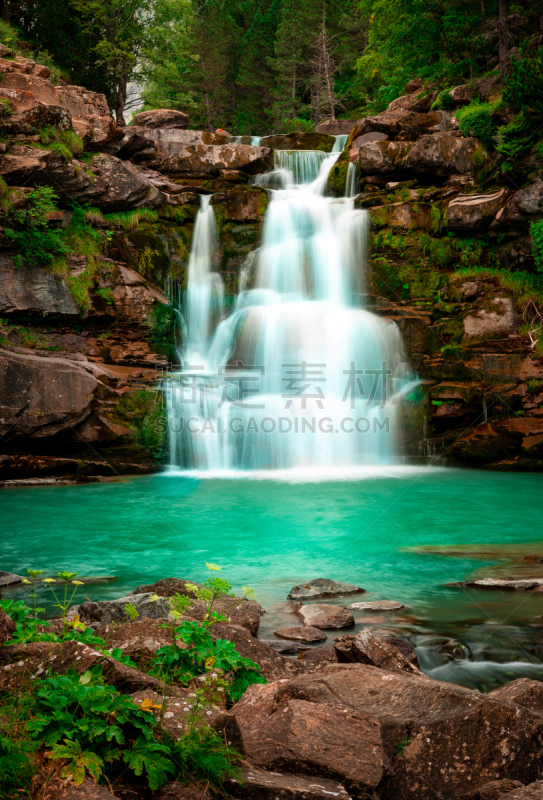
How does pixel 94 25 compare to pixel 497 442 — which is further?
pixel 94 25

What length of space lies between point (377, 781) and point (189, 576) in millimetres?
4348

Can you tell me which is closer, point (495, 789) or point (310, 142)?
point (495, 789)

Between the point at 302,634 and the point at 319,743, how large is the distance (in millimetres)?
2267

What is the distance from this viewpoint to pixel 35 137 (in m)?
15.3

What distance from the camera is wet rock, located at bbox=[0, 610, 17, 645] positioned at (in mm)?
2784

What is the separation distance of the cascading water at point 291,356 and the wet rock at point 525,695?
10427 millimetres

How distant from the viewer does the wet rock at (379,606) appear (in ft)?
17.4

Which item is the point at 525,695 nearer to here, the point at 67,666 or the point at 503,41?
the point at 67,666

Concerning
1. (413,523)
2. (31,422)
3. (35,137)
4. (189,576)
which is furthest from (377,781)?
(35,137)

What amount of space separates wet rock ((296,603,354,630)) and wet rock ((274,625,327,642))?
176 mm

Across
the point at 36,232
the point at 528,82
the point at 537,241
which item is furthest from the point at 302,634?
the point at 528,82

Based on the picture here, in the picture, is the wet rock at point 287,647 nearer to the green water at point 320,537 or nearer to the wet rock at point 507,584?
the green water at point 320,537

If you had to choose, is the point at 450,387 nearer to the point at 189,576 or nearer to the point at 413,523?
the point at 413,523

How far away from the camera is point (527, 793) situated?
2.15m
